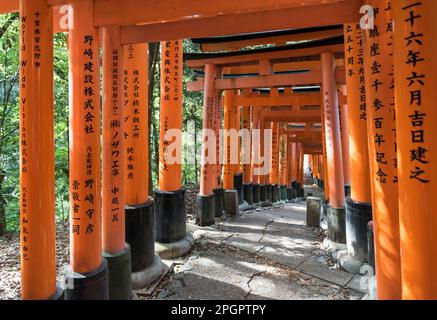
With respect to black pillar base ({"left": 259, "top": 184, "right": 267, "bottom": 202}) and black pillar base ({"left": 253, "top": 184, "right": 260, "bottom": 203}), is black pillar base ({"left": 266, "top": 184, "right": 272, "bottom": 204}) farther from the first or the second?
black pillar base ({"left": 253, "top": 184, "right": 260, "bottom": 203})

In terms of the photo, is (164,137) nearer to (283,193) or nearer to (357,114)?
(357,114)

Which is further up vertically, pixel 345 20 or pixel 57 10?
pixel 57 10

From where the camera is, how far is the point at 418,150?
2.04 metres

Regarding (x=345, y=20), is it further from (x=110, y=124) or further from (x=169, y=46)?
(x=169, y=46)

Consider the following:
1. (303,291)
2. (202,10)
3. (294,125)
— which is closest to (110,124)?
(202,10)

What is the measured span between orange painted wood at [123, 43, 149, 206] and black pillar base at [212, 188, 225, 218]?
14.7 ft

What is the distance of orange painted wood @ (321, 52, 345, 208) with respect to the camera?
6035 mm

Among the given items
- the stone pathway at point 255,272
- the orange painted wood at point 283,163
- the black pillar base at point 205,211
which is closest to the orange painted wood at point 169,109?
the stone pathway at point 255,272

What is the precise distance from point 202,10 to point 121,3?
0.91 meters

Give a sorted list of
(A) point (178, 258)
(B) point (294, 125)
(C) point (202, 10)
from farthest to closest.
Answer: (B) point (294, 125)
(A) point (178, 258)
(C) point (202, 10)

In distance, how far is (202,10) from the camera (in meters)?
3.15

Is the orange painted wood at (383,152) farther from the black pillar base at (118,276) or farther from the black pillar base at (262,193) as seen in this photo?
the black pillar base at (262,193)

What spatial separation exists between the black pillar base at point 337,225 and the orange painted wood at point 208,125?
3.11 meters

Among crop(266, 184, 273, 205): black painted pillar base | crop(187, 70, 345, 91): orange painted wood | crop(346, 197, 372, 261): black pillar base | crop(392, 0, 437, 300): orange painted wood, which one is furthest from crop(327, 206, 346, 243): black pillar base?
crop(266, 184, 273, 205): black painted pillar base
